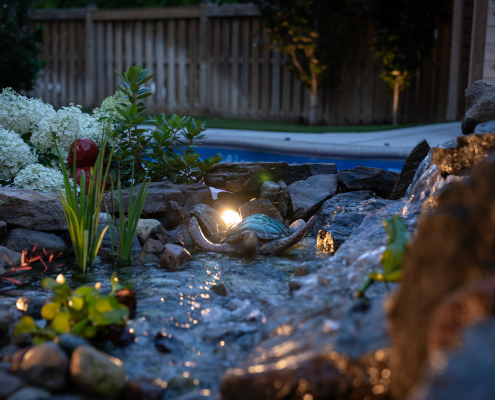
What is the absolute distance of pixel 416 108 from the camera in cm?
858

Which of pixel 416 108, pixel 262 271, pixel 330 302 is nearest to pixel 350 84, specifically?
pixel 416 108

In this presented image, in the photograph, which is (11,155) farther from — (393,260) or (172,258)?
(393,260)

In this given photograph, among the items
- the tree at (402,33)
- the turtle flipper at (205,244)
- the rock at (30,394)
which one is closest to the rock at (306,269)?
the turtle flipper at (205,244)

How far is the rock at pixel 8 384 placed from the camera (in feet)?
4.16

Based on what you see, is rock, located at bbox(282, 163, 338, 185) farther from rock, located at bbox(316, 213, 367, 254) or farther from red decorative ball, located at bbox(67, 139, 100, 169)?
red decorative ball, located at bbox(67, 139, 100, 169)

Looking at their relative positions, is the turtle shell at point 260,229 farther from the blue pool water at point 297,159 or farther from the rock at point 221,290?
the blue pool water at point 297,159

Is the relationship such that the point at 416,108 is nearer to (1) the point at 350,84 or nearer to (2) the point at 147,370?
(1) the point at 350,84

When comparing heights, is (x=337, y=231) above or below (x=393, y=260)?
below

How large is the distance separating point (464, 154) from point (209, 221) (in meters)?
1.74

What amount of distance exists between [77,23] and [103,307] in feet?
32.6

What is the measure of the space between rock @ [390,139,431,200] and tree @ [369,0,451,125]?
4959 millimetres

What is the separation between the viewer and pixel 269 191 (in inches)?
144

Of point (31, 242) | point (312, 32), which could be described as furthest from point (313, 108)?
point (31, 242)

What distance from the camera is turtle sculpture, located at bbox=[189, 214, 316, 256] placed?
2764 millimetres
